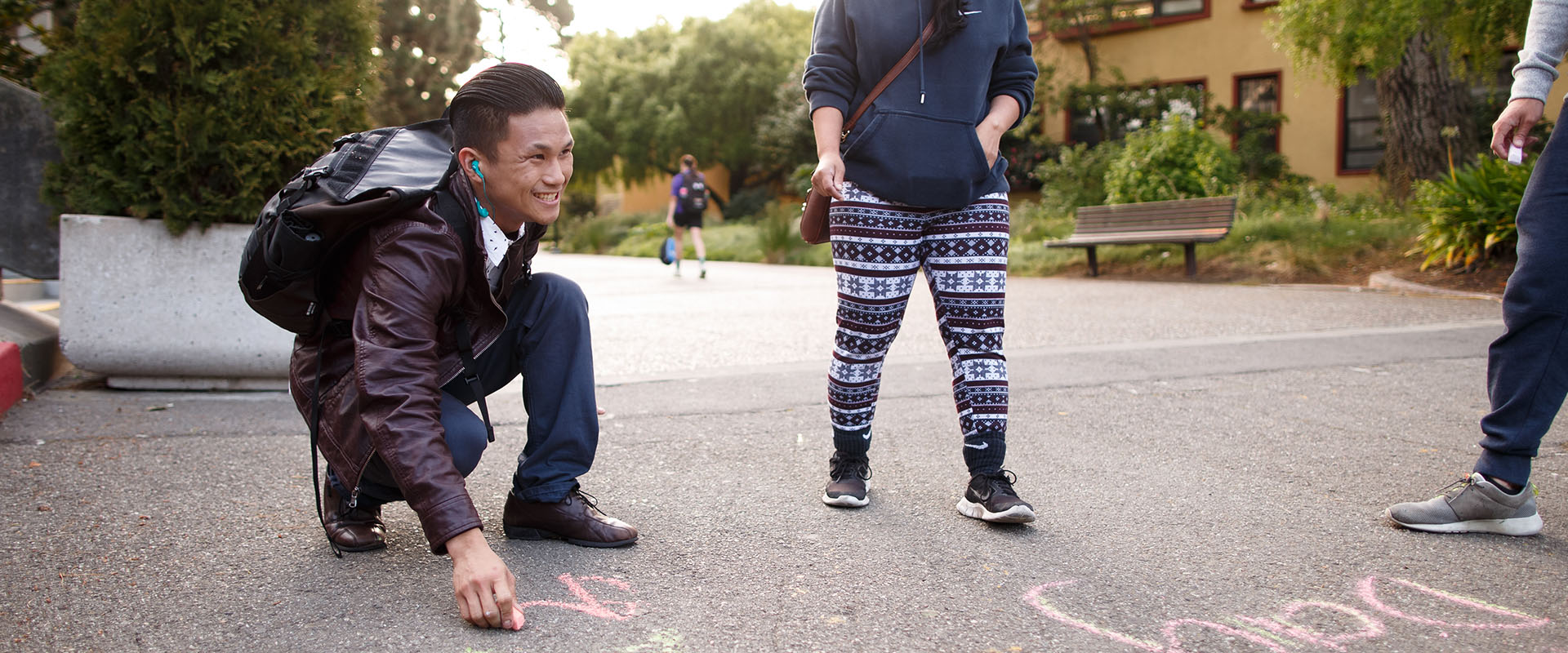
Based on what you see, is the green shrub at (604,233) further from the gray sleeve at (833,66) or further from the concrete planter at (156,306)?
the gray sleeve at (833,66)

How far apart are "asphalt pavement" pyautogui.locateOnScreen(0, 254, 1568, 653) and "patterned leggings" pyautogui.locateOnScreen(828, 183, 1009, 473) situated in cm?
33

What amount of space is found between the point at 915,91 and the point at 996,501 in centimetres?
109

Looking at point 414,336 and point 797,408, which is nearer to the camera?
point 414,336

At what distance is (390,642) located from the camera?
213 cm

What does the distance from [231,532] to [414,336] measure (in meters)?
1.09

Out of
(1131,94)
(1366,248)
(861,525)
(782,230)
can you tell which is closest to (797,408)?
(861,525)

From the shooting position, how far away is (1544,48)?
2.75 metres

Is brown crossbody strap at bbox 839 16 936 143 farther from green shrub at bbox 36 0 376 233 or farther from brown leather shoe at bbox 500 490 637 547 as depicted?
green shrub at bbox 36 0 376 233

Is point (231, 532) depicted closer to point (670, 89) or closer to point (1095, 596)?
point (1095, 596)

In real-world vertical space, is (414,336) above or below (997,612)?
above

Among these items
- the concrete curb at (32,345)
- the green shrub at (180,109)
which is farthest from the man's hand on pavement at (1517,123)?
the concrete curb at (32,345)

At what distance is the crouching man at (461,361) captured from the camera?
2.10m

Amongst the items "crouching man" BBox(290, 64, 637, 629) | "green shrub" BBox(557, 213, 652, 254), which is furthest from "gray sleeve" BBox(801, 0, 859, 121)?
"green shrub" BBox(557, 213, 652, 254)

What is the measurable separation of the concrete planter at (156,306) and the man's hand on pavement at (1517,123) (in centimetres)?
444
